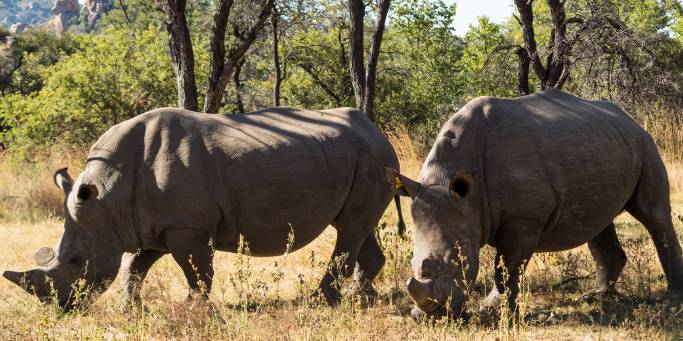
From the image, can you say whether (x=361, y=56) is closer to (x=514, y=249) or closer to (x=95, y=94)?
(x=514, y=249)

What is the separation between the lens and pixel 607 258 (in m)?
6.65

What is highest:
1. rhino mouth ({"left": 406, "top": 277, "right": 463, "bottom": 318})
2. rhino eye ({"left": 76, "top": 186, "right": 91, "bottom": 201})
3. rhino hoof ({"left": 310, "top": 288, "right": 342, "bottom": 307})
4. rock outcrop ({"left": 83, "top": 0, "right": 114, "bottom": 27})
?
rock outcrop ({"left": 83, "top": 0, "right": 114, "bottom": 27})

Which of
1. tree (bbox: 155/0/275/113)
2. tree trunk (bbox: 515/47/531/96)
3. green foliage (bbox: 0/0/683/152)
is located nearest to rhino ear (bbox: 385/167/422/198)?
tree (bbox: 155/0/275/113)

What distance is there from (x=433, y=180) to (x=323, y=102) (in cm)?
1904

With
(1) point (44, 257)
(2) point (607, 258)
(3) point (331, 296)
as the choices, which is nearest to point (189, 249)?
(1) point (44, 257)

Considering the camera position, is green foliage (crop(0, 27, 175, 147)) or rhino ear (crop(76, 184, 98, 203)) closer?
rhino ear (crop(76, 184, 98, 203))

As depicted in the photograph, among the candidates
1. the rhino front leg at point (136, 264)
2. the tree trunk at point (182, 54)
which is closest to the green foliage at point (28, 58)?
the tree trunk at point (182, 54)

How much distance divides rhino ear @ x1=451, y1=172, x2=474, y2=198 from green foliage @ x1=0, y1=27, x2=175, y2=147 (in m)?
12.3

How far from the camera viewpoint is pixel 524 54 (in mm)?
13164

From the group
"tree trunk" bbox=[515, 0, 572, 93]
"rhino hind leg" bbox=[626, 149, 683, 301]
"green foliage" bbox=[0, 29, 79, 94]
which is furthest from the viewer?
"green foliage" bbox=[0, 29, 79, 94]

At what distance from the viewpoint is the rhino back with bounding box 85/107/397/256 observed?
6.15 m

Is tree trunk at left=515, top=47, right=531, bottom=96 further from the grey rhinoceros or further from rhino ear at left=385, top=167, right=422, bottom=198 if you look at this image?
rhino ear at left=385, top=167, right=422, bottom=198

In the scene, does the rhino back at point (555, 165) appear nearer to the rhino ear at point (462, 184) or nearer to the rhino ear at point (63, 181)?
the rhino ear at point (462, 184)

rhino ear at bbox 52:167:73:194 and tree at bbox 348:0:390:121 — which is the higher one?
tree at bbox 348:0:390:121
